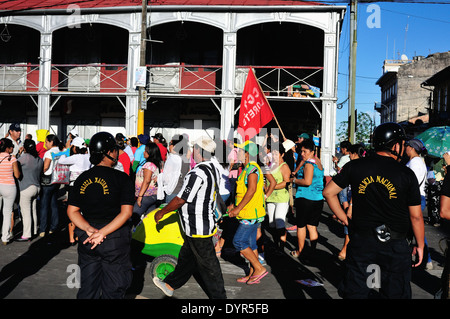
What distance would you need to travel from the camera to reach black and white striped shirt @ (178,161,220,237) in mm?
4223

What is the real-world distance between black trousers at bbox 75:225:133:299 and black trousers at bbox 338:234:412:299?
1.86 m

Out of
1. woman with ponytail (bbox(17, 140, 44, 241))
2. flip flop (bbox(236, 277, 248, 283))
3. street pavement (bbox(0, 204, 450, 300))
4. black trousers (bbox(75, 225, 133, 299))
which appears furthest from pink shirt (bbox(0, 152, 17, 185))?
flip flop (bbox(236, 277, 248, 283))

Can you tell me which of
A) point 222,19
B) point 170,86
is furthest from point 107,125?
point 222,19

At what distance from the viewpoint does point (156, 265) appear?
5.21 m

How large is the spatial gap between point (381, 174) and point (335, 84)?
13165 mm

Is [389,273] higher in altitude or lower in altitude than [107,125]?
lower

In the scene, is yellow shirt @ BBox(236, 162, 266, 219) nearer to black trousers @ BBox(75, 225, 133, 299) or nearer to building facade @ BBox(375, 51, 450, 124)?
black trousers @ BBox(75, 225, 133, 299)

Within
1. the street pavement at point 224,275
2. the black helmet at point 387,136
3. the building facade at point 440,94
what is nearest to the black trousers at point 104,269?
the street pavement at point 224,275

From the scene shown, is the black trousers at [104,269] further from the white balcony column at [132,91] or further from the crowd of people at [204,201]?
the white balcony column at [132,91]

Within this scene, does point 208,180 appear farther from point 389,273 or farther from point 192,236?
point 389,273

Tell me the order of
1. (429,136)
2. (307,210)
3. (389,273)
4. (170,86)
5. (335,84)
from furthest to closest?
(170,86)
(335,84)
(429,136)
(307,210)
(389,273)

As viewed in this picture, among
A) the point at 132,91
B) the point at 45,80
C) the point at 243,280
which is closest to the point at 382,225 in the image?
the point at 243,280
